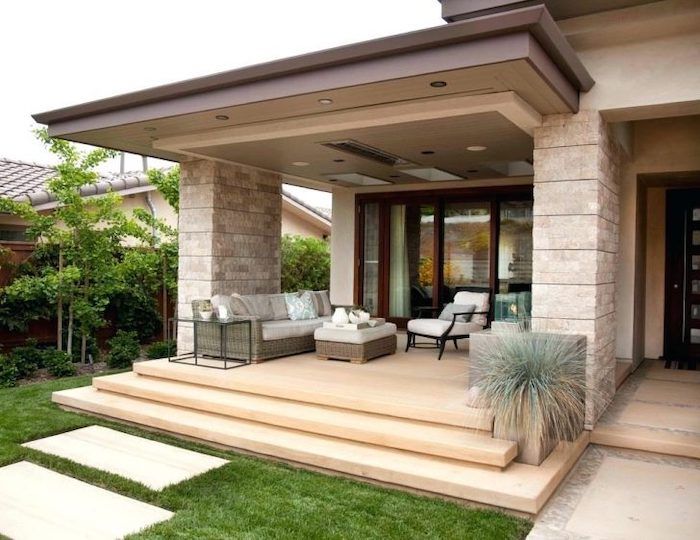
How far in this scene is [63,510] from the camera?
3.81 metres

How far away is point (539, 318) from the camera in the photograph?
5.36 metres

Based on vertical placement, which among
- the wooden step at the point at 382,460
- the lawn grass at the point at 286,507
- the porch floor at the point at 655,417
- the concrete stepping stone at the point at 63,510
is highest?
the porch floor at the point at 655,417

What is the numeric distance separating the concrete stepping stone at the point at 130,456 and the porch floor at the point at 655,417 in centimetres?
336

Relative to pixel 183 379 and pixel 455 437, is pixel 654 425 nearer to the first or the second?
pixel 455 437

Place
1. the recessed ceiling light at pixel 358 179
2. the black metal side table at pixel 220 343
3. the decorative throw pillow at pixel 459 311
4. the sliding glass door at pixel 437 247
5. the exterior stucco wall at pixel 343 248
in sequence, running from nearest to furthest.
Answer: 1. the black metal side table at pixel 220 343
2. the decorative throw pillow at pixel 459 311
3. the recessed ceiling light at pixel 358 179
4. the sliding glass door at pixel 437 247
5. the exterior stucco wall at pixel 343 248

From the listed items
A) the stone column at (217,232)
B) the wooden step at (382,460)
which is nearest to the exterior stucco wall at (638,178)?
the wooden step at (382,460)

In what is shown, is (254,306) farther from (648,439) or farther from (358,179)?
(648,439)

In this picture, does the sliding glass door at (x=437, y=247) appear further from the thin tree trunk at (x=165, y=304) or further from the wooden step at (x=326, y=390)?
the wooden step at (x=326, y=390)

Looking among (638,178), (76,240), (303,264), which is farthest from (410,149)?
(303,264)

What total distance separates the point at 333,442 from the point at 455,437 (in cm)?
101

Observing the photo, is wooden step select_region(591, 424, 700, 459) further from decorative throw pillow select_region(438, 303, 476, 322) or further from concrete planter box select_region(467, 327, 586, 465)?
decorative throw pillow select_region(438, 303, 476, 322)

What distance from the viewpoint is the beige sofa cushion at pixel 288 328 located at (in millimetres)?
7055

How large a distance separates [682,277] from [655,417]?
3.81 meters

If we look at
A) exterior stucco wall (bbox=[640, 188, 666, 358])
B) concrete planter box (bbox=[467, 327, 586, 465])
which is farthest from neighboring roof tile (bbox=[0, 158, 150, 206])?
exterior stucco wall (bbox=[640, 188, 666, 358])
